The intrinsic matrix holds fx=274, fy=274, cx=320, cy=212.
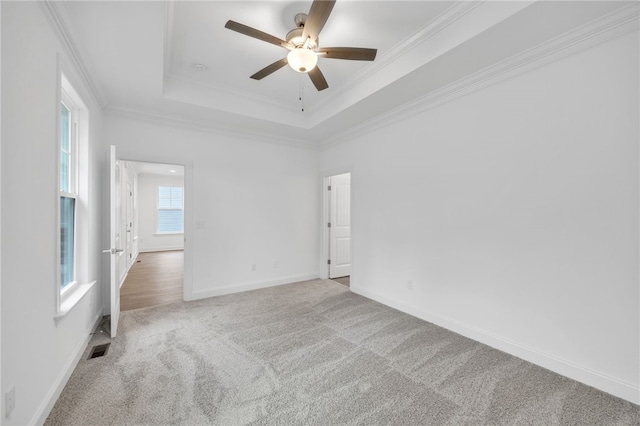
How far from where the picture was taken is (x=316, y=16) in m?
1.79

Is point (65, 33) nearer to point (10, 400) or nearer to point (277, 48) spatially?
point (277, 48)

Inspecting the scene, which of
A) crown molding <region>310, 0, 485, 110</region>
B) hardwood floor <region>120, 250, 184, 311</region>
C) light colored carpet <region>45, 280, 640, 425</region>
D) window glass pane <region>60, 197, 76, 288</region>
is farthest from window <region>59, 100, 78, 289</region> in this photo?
crown molding <region>310, 0, 485, 110</region>

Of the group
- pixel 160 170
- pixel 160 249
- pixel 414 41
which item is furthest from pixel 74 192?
pixel 160 249

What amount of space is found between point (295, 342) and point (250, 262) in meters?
2.01

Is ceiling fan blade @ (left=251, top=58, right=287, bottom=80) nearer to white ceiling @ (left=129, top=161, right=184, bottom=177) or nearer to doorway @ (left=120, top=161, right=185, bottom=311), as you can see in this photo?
doorway @ (left=120, top=161, right=185, bottom=311)

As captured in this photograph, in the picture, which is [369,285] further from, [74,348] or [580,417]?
[74,348]

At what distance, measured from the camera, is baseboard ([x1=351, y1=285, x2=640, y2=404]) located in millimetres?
1910

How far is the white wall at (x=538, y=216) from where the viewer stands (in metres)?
1.93

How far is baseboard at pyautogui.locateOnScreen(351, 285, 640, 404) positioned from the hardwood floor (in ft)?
11.6

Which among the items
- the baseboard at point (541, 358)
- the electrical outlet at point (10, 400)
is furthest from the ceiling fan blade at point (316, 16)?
the baseboard at point (541, 358)

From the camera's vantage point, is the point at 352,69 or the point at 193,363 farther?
the point at 352,69

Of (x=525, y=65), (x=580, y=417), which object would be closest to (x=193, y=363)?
(x=580, y=417)

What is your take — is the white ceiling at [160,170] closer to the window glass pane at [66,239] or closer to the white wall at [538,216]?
the window glass pane at [66,239]

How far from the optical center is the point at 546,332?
2273 millimetres
